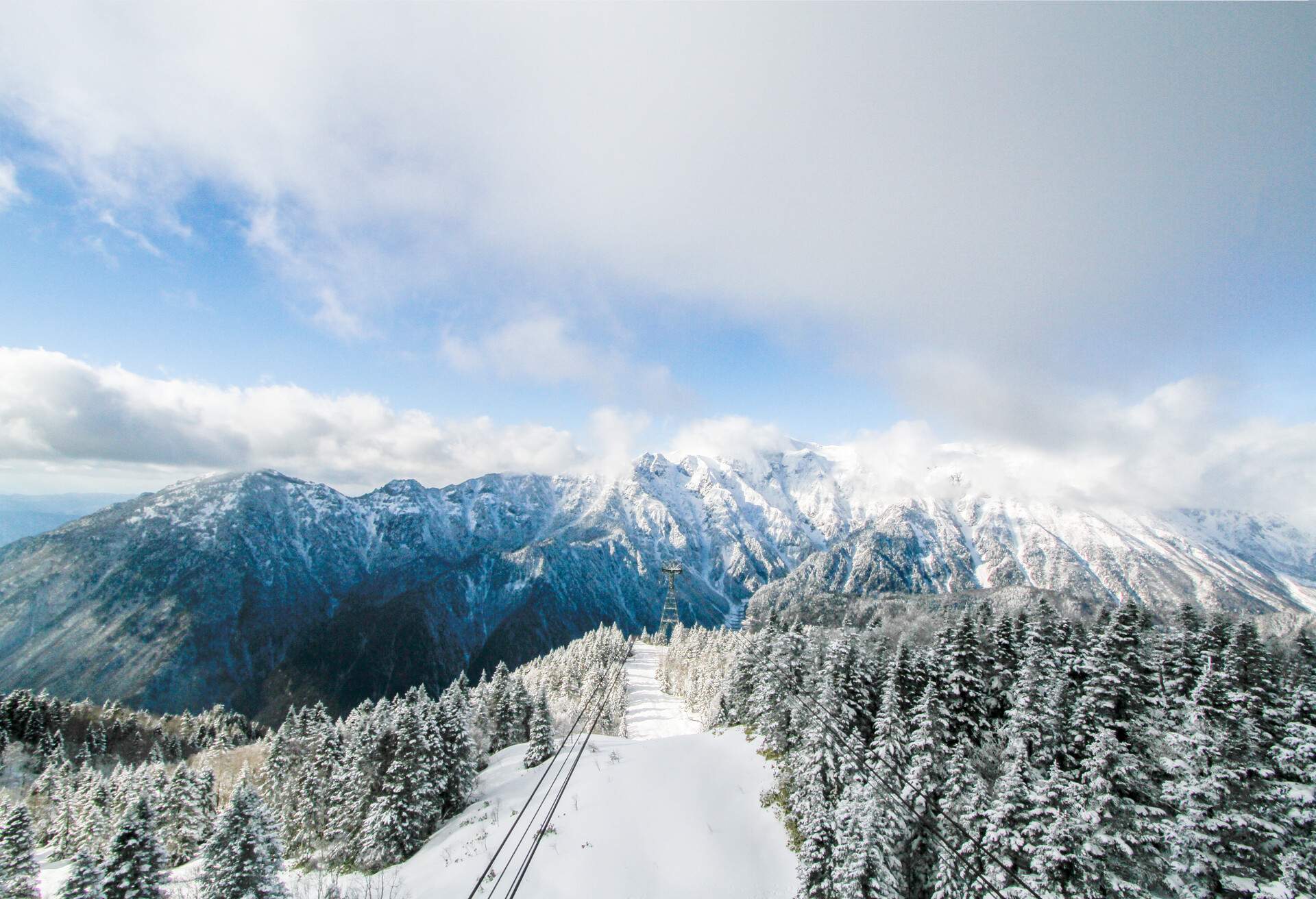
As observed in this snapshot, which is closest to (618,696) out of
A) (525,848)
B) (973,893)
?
(525,848)

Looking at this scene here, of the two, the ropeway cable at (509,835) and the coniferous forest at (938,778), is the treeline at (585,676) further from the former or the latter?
the coniferous forest at (938,778)

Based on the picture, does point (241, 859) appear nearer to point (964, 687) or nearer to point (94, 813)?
point (94, 813)

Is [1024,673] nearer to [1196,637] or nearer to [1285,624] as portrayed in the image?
[1196,637]

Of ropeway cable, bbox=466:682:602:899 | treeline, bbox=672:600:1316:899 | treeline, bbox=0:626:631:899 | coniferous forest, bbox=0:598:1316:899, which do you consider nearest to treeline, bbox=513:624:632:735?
treeline, bbox=0:626:631:899

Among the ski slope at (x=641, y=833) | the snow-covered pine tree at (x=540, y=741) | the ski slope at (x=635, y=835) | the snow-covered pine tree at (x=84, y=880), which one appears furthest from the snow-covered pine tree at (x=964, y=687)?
the snow-covered pine tree at (x=84, y=880)

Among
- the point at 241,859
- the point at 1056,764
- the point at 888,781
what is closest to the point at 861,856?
the point at 888,781
